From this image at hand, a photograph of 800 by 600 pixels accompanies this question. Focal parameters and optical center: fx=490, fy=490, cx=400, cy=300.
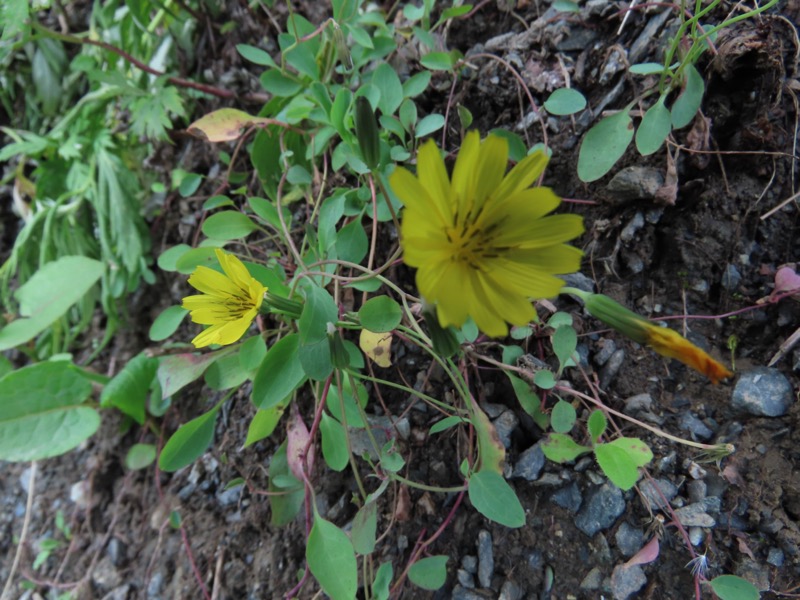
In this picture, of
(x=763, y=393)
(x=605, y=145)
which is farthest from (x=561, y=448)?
(x=605, y=145)

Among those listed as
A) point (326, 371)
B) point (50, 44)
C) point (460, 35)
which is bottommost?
point (326, 371)

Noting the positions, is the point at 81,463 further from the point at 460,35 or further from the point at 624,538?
the point at 460,35

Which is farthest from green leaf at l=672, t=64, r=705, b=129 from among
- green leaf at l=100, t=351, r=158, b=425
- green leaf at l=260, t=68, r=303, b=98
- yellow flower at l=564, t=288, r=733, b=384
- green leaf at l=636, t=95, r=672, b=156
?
green leaf at l=100, t=351, r=158, b=425

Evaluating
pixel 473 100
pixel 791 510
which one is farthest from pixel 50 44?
pixel 791 510

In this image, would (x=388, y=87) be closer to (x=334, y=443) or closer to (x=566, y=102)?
(x=566, y=102)

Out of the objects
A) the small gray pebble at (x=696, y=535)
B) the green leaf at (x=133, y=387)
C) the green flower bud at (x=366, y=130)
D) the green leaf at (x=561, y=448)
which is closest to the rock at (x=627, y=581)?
the small gray pebble at (x=696, y=535)

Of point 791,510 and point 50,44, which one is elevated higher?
point 50,44

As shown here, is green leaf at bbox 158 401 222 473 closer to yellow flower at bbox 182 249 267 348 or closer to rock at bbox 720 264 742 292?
yellow flower at bbox 182 249 267 348
